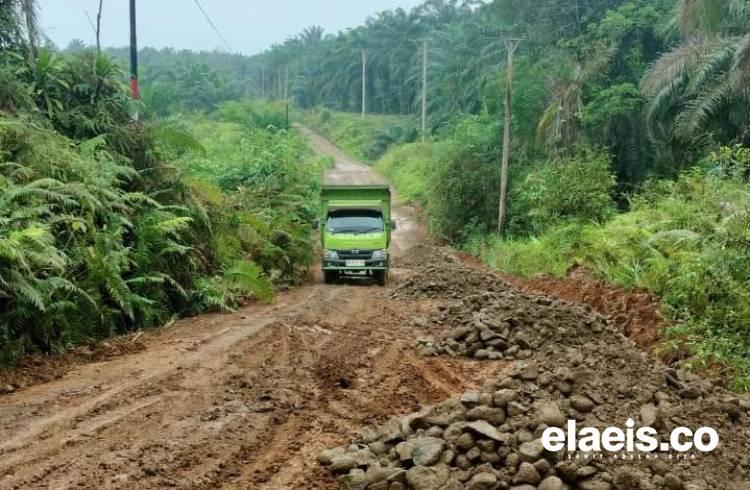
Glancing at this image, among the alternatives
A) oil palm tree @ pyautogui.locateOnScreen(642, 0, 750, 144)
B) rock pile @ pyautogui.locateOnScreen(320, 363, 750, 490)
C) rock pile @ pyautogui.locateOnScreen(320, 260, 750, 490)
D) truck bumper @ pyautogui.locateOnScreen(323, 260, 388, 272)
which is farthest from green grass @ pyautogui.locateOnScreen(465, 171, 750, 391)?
truck bumper @ pyautogui.locateOnScreen(323, 260, 388, 272)

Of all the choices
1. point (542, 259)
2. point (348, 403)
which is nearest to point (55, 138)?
point (348, 403)

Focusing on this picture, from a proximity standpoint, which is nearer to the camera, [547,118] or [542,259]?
[542,259]

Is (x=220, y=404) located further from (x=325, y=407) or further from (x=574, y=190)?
(x=574, y=190)

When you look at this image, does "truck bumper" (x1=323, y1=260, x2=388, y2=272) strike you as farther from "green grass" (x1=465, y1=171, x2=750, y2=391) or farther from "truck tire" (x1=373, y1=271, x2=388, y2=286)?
"green grass" (x1=465, y1=171, x2=750, y2=391)

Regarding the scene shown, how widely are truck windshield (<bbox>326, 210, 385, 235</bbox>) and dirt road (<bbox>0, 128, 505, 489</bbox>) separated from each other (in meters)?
6.13

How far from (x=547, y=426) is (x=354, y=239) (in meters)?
12.4

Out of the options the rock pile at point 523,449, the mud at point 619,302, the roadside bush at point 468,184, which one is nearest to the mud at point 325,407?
the rock pile at point 523,449

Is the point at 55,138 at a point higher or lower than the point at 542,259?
higher

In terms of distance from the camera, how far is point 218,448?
5.99m

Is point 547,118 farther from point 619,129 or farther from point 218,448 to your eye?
point 218,448

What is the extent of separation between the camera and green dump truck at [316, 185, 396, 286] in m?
17.5

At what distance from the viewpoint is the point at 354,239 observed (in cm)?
1758

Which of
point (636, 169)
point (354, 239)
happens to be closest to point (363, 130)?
point (636, 169)

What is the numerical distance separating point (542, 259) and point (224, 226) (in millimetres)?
9176
